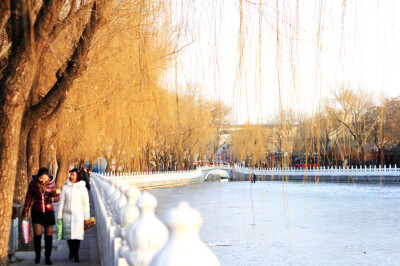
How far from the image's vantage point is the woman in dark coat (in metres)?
8.52

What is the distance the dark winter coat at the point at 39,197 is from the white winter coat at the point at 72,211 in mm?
170

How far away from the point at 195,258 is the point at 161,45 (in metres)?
5.85

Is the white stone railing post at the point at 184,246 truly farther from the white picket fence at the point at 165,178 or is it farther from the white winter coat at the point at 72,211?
the white picket fence at the point at 165,178

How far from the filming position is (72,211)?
8.60 m

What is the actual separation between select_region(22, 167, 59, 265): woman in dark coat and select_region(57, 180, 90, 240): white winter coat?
0.17m

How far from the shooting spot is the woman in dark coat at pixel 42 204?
27.9ft

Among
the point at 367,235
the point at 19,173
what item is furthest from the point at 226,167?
the point at 19,173

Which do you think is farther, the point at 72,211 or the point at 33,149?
the point at 33,149

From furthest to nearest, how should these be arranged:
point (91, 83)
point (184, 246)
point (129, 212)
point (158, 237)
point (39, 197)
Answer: point (91, 83) < point (39, 197) < point (129, 212) < point (158, 237) < point (184, 246)

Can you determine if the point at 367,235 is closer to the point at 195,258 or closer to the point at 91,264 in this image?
the point at 91,264

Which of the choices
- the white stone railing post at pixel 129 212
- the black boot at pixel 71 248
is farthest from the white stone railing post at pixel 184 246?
the black boot at pixel 71 248

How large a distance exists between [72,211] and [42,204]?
0.48 metres

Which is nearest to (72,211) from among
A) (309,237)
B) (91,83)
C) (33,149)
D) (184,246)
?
(91,83)

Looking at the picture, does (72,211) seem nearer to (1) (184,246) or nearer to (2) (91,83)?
(2) (91,83)
